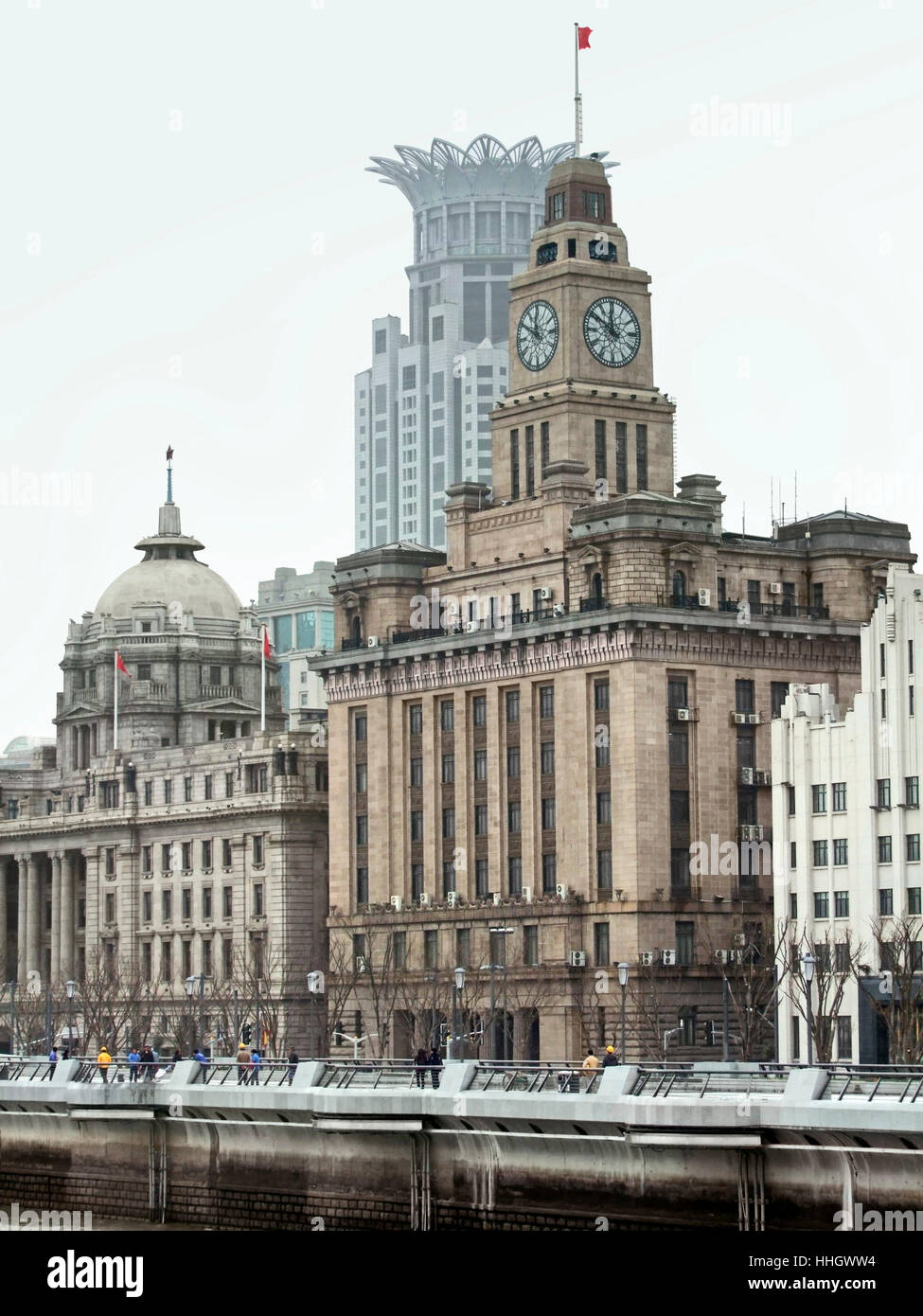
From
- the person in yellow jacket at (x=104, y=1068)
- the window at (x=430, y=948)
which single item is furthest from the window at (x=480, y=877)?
the person in yellow jacket at (x=104, y=1068)

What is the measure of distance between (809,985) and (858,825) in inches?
462

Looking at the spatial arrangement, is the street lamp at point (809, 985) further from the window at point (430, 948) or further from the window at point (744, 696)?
the window at point (430, 948)

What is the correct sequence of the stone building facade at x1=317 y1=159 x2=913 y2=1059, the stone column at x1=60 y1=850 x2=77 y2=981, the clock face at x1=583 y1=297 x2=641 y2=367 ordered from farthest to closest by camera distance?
the stone column at x1=60 y1=850 x2=77 y2=981, the clock face at x1=583 y1=297 x2=641 y2=367, the stone building facade at x1=317 y1=159 x2=913 y2=1059

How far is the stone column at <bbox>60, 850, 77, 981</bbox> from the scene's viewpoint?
642ft

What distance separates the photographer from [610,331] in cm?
16438

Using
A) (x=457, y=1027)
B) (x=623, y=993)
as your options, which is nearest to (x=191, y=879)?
(x=623, y=993)

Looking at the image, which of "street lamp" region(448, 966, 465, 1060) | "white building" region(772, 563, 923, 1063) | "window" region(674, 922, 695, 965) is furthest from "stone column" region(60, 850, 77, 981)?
"white building" region(772, 563, 923, 1063)

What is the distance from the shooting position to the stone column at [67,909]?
7707 inches

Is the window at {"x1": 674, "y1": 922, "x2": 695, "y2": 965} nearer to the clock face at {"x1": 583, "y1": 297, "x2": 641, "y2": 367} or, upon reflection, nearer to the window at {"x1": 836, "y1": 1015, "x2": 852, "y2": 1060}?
the window at {"x1": 836, "y1": 1015, "x2": 852, "y2": 1060}

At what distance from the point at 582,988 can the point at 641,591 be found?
61.9ft

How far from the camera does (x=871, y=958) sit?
5295 inches

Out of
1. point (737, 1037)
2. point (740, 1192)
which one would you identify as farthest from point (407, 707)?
point (740, 1192)

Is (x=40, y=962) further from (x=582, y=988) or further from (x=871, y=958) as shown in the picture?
(x=871, y=958)

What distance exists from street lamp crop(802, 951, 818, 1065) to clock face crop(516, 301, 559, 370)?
4089 centimetres
